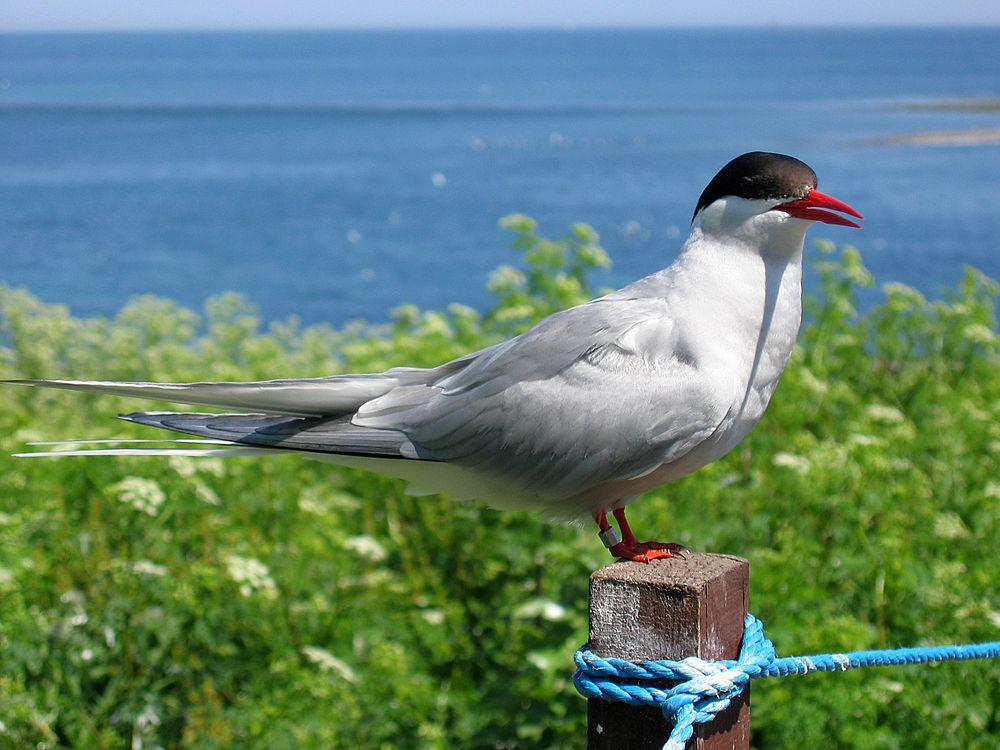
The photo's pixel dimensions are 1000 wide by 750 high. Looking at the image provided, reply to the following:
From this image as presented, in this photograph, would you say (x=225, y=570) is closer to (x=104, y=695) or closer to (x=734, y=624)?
(x=104, y=695)

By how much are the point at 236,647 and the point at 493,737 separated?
91 centimetres

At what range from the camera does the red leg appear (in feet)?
7.43

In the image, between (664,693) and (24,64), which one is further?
(24,64)

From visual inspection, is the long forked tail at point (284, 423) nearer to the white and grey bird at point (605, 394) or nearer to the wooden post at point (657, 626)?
the white and grey bird at point (605, 394)

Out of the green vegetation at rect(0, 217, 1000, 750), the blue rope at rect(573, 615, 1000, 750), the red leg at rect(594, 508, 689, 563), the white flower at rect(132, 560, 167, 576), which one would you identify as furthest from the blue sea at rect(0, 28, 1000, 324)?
the blue rope at rect(573, 615, 1000, 750)

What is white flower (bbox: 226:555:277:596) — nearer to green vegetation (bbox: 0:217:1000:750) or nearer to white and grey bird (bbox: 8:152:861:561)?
green vegetation (bbox: 0:217:1000:750)

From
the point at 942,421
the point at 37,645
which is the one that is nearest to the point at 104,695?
the point at 37,645

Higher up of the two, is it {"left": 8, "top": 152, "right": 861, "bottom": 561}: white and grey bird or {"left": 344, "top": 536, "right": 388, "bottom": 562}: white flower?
{"left": 8, "top": 152, "right": 861, "bottom": 561}: white and grey bird

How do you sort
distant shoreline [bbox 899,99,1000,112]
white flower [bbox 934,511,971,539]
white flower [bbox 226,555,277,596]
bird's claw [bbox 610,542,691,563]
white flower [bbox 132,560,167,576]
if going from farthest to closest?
1. distant shoreline [bbox 899,99,1000,112]
2. white flower [bbox 934,511,971,539]
3. white flower [bbox 132,560,167,576]
4. white flower [bbox 226,555,277,596]
5. bird's claw [bbox 610,542,691,563]

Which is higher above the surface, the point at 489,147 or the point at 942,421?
the point at 489,147

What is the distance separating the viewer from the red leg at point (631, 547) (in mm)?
2266

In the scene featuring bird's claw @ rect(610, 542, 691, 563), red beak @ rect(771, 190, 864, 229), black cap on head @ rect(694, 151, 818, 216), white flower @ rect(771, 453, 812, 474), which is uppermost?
black cap on head @ rect(694, 151, 818, 216)

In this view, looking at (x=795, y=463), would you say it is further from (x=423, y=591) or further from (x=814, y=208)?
(x=814, y=208)

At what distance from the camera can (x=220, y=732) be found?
131 inches
